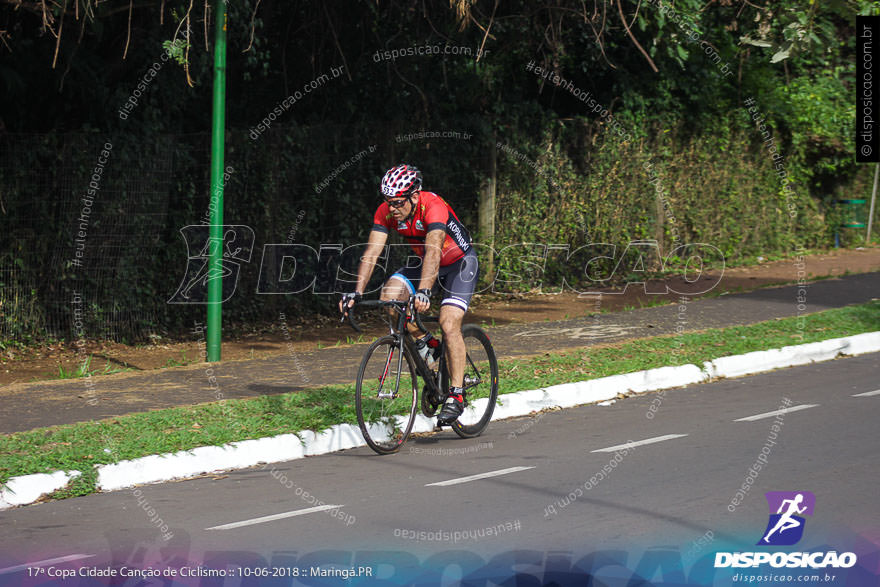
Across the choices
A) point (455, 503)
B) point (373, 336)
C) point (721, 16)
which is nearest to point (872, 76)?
point (721, 16)

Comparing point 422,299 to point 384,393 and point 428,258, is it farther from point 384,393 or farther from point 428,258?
point 384,393

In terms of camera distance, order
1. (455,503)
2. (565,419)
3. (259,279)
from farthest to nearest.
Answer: (259,279)
(565,419)
(455,503)

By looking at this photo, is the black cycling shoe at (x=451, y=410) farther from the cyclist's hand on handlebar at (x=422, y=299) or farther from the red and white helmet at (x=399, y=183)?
the red and white helmet at (x=399, y=183)

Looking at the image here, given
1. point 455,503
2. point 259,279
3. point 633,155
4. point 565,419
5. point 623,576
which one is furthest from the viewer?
point 633,155

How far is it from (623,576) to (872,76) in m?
18.8

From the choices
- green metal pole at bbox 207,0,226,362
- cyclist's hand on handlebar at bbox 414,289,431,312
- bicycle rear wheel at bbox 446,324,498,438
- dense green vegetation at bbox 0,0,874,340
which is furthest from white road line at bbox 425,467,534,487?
dense green vegetation at bbox 0,0,874,340

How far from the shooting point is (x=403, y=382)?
25.7ft

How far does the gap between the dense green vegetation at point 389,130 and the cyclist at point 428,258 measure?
3618 mm

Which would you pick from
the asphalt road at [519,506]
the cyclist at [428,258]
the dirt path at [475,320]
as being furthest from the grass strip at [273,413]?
the dirt path at [475,320]

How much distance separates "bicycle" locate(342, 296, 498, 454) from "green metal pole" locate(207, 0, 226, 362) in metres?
3.13

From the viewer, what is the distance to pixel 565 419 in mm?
8914

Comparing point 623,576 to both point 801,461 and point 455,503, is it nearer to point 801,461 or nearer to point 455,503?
point 455,503

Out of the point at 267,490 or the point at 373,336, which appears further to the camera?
the point at 373,336

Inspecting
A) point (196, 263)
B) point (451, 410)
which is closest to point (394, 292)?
point (451, 410)
